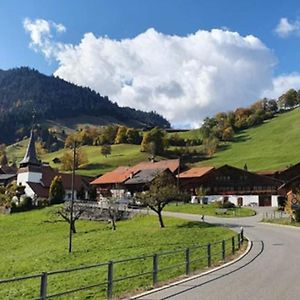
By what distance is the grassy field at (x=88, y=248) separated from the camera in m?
23.4

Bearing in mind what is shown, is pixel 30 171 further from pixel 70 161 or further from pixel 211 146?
pixel 211 146

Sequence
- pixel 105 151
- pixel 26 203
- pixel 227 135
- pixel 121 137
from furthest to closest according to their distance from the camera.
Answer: pixel 121 137 < pixel 227 135 < pixel 105 151 < pixel 26 203

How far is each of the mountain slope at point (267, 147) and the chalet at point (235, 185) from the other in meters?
21.4

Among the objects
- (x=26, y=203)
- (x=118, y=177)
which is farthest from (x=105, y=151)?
(x=26, y=203)

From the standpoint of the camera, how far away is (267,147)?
154m

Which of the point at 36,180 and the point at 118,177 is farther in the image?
the point at 118,177

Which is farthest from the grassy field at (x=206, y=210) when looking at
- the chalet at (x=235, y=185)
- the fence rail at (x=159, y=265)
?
the fence rail at (x=159, y=265)

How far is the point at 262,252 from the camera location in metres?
28.2

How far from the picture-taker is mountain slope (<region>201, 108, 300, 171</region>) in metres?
135

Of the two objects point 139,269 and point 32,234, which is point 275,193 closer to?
point 32,234

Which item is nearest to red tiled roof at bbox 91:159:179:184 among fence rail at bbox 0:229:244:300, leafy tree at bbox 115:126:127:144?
leafy tree at bbox 115:126:127:144

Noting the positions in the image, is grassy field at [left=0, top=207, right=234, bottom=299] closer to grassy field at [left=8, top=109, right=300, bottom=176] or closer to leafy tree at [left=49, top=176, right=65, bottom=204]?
leafy tree at [left=49, top=176, right=65, bottom=204]

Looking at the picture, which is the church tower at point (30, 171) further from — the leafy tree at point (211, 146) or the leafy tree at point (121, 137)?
the leafy tree at point (121, 137)

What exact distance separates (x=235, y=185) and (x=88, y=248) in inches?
2779
